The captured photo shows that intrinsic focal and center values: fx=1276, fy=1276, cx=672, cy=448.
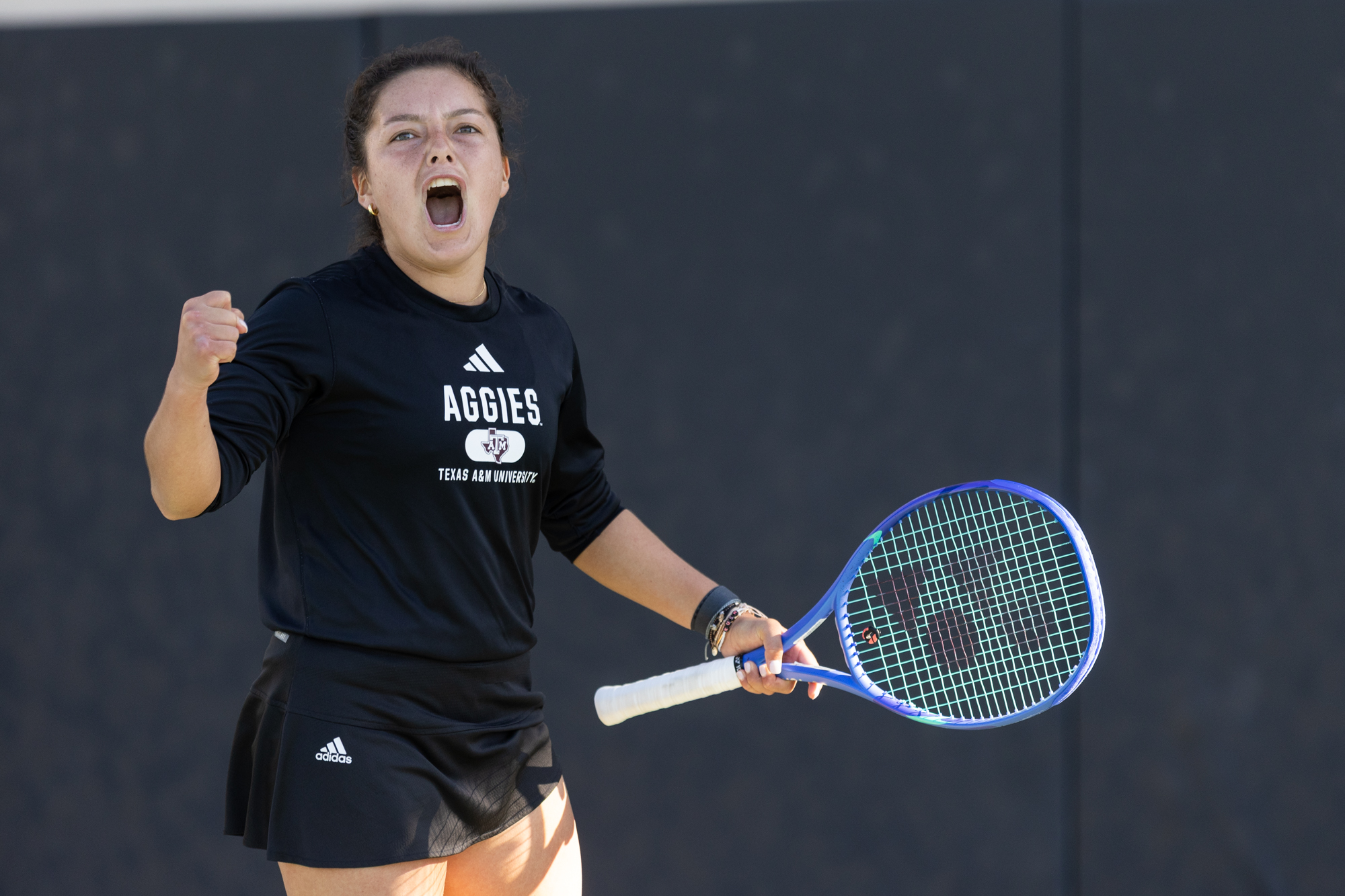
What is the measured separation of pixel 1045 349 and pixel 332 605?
2.32m

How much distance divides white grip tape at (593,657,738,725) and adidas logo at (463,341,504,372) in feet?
1.80

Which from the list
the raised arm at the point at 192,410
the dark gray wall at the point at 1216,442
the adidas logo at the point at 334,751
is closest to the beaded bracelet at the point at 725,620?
the adidas logo at the point at 334,751

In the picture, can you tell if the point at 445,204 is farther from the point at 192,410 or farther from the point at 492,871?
the point at 492,871

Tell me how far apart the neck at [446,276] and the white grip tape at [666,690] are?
25.8 inches

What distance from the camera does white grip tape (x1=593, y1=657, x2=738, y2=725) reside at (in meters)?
2.03

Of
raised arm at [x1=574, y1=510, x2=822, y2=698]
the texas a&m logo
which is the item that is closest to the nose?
the texas a&m logo

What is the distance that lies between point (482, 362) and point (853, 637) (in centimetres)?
76

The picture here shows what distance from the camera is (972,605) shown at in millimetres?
2512

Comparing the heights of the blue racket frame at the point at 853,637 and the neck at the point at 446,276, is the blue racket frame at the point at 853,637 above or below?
below

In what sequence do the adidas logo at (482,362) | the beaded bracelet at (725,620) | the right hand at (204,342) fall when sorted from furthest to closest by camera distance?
the beaded bracelet at (725,620) < the adidas logo at (482,362) < the right hand at (204,342)

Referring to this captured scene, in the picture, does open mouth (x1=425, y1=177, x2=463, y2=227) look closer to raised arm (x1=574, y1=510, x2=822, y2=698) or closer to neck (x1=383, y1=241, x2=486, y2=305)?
neck (x1=383, y1=241, x2=486, y2=305)

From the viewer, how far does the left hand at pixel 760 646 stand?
78.2 inches

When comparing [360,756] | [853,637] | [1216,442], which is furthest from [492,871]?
[1216,442]

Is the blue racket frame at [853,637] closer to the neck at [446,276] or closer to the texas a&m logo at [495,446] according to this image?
the texas a&m logo at [495,446]
